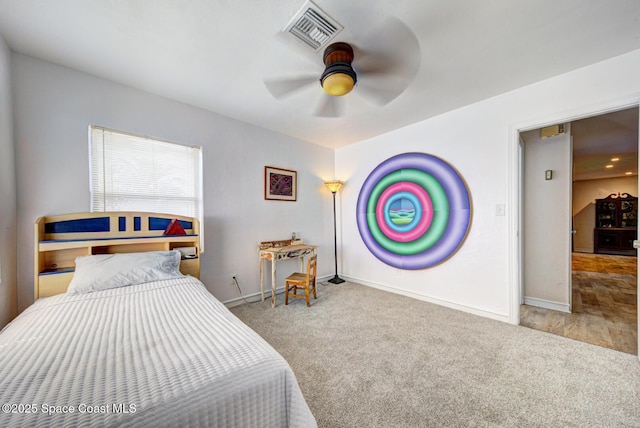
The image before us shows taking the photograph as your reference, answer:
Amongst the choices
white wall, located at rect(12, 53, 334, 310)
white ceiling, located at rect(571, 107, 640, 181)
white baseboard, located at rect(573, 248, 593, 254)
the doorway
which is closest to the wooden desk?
white wall, located at rect(12, 53, 334, 310)

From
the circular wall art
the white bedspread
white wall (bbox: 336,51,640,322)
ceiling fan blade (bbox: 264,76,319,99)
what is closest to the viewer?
the white bedspread

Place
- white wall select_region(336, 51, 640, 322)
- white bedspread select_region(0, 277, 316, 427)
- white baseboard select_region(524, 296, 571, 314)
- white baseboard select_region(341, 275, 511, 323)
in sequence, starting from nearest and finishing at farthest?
white bedspread select_region(0, 277, 316, 427), white wall select_region(336, 51, 640, 322), white baseboard select_region(341, 275, 511, 323), white baseboard select_region(524, 296, 571, 314)

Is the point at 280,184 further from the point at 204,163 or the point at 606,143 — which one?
the point at 606,143

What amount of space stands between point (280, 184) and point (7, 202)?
8.46 ft

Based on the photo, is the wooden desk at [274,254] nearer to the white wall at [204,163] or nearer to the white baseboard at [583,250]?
the white wall at [204,163]

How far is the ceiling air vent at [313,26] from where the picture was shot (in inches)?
56.9

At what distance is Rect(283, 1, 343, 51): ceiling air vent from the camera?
1446 mm

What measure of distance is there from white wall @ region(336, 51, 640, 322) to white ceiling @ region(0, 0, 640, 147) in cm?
17

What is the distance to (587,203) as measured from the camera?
7270 millimetres

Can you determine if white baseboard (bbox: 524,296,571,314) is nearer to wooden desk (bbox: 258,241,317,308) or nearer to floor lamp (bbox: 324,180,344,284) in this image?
floor lamp (bbox: 324,180,344,284)

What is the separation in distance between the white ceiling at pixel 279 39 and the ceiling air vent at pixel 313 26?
0.17 feet

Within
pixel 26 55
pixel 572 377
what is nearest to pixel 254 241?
pixel 26 55

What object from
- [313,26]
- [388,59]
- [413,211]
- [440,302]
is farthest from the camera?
[413,211]

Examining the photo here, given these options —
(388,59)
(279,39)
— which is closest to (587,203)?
(388,59)
